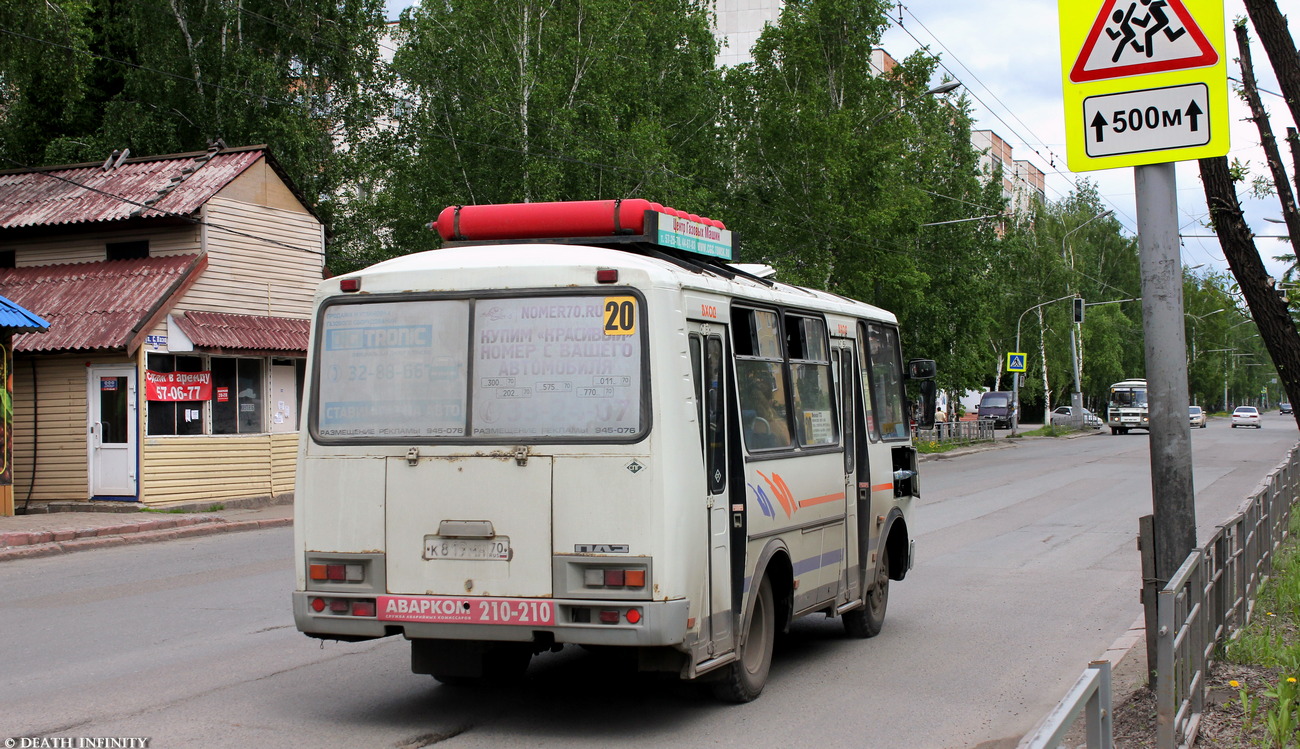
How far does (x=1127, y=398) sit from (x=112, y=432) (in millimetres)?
53933

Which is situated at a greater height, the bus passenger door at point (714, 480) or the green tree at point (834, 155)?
the green tree at point (834, 155)

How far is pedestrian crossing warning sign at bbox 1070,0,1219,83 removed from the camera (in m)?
6.25

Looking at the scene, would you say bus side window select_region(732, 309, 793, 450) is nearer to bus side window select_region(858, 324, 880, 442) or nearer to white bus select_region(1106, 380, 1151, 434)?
bus side window select_region(858, 324, 880, 442)

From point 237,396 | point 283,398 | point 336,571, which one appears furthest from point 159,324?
point 336,571

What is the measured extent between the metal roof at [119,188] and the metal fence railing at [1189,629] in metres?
18.0

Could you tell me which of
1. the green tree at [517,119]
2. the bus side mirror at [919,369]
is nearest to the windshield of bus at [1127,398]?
the green tree at [517,119]

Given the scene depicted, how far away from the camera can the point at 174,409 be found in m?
21.0

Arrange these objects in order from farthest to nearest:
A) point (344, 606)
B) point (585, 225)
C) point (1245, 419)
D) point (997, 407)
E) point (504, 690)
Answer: point (1245, 419) → point (997, 407) → point (504, 690) → point (585, 225) → point (344, 606)

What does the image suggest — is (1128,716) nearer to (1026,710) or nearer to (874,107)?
(1026,710)

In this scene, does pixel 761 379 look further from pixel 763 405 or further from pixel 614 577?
pixel 614 577

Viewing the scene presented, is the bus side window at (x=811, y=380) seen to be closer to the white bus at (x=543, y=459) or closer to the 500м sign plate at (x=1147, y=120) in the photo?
the white bus at (x=543, y=459)

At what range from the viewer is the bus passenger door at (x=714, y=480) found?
662 centimetres

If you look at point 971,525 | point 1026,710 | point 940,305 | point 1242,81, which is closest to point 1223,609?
point 1026,710

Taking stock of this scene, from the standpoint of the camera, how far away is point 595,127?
34625 mm
